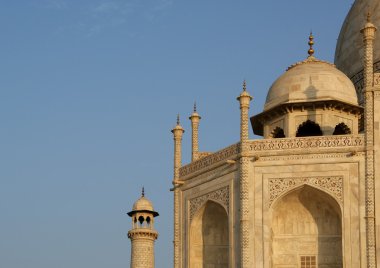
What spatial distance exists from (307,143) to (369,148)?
1.63 meters

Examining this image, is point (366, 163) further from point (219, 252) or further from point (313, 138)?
point (219, 252)

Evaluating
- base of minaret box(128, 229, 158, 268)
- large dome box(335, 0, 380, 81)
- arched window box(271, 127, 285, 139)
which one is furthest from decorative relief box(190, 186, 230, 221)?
base of minaret box(128, 229, 158, 268)

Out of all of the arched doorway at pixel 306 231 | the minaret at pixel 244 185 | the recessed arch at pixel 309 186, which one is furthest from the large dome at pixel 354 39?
the recessed arch at pixel 309 186

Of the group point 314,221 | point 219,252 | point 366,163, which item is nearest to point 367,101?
point 366,163

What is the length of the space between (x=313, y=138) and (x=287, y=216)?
2.24 m

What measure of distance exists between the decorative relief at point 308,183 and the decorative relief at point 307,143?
34.2 inches

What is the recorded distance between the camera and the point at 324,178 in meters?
23.0

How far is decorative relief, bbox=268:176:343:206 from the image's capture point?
22.9 m

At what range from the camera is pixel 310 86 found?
25.5 meters

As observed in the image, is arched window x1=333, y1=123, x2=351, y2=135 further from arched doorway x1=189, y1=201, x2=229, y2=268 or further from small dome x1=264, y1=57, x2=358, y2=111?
arched doorway x1=189, y1=201, x2=229, y2=268

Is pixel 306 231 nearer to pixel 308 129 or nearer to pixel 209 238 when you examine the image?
pixel 209 238

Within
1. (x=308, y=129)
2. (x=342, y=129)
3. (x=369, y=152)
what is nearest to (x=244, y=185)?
(x=308, y=129)

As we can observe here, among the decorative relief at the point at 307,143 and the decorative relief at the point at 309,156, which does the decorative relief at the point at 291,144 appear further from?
the decorative relief at the point at 309,156

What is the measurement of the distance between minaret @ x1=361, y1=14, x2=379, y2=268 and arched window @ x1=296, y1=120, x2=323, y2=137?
2.31m
